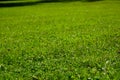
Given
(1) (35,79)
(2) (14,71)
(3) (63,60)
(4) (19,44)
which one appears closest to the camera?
(1) (35,79)

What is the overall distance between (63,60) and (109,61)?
151 centimetres

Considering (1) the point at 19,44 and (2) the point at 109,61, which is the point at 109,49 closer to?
(2) the point at 109,61

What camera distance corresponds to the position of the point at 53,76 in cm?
743

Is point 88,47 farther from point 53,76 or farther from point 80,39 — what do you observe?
point 53,76

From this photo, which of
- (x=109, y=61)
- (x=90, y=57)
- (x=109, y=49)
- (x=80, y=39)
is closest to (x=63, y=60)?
(x=90, y=57)

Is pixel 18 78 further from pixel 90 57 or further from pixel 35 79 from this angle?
pixel 90 57

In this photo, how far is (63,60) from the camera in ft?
29.5

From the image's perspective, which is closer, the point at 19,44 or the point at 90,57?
the point at 90,57

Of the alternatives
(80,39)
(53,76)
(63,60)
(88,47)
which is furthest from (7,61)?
(80,39)

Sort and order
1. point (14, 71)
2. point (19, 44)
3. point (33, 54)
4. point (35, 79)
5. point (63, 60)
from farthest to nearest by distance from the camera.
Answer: point (19, 44) → point (33, 54) → point (63, 60) → point (14, 71) → point (35, 79)

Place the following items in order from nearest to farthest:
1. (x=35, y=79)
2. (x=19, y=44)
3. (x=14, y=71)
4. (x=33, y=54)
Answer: (x=35, y=79)
(x=14, y=71)
(x=33, y=54)
(x=19, y=44)

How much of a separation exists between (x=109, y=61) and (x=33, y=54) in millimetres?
3004

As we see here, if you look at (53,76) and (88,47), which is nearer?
(53,76)

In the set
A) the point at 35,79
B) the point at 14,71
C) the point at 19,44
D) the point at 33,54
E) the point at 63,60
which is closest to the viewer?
the point at 35,79
